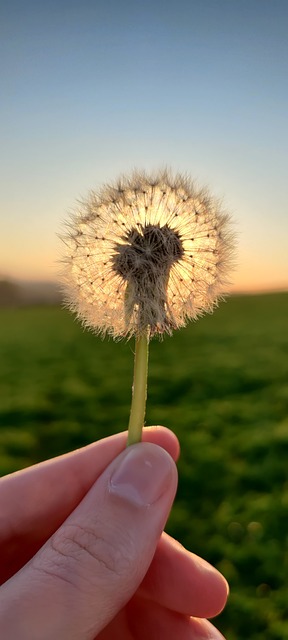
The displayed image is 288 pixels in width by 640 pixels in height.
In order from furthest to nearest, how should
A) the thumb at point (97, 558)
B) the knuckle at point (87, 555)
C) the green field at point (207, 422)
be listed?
the green field at point (207, 422)
the knuckle at point (87, 555)
the thumb at point (97, 558)

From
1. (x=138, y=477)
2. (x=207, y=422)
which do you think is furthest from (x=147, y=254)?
(x=207, y=422)

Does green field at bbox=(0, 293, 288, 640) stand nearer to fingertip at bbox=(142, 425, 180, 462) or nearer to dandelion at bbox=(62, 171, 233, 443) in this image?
fingertip at bbox=(142, 425, 180, 462)

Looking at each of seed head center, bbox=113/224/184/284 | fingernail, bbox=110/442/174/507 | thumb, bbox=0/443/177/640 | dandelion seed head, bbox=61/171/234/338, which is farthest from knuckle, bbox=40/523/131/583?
seed head center, bbox=113/224/184/284

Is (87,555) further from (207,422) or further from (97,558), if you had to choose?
(207,422)

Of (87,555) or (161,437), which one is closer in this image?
(87,555)

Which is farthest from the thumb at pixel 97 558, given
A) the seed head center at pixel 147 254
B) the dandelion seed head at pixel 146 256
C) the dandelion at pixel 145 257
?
the seed head center at pixel 147 254

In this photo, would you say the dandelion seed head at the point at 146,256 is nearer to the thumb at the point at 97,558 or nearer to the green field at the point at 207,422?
the thumb at the point at 97,558

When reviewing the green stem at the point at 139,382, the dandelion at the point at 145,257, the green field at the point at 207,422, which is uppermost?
the dandelion at the point at 145,257
